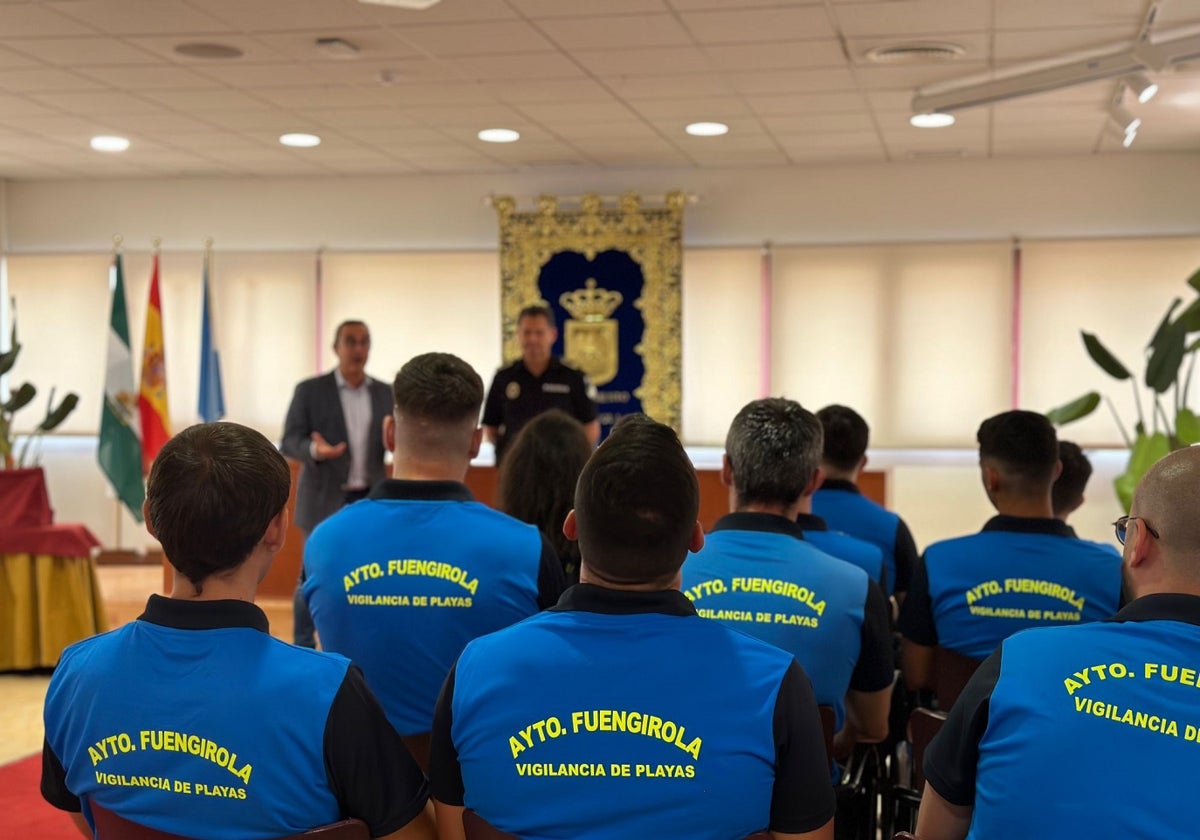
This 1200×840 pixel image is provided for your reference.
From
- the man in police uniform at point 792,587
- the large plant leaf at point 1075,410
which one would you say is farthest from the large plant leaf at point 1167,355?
the man in police uniform at point 792,587

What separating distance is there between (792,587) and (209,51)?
4291mm

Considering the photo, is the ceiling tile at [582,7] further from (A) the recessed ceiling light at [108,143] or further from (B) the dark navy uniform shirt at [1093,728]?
(A) the recessed ceiling light at [108,143]

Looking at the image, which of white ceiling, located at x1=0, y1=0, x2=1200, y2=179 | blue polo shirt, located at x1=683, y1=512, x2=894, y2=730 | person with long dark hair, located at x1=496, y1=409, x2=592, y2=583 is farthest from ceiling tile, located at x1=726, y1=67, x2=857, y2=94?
blue polo shirt, located at x1=683, y1=512, x2=894, y2=730

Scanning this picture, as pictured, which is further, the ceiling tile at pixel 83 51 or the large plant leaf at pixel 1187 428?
the large plant leaf at pixel 1187 428

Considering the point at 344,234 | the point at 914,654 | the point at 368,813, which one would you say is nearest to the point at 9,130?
the point at 344,234

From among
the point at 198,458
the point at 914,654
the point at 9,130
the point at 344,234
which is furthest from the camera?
the point at 344,234

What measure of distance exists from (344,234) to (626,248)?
2.23 metres

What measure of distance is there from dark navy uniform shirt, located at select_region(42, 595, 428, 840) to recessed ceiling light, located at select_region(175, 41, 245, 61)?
4464mm

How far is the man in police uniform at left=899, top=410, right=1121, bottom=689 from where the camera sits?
Answer: 281 cm

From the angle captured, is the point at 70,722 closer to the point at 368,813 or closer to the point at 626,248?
the point at 368,813

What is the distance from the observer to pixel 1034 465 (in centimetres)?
304

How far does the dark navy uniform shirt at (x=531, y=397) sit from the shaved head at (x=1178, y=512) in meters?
4.61

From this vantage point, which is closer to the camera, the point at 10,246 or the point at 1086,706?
the point at 1086,706

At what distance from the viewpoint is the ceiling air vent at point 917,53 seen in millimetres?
5456
